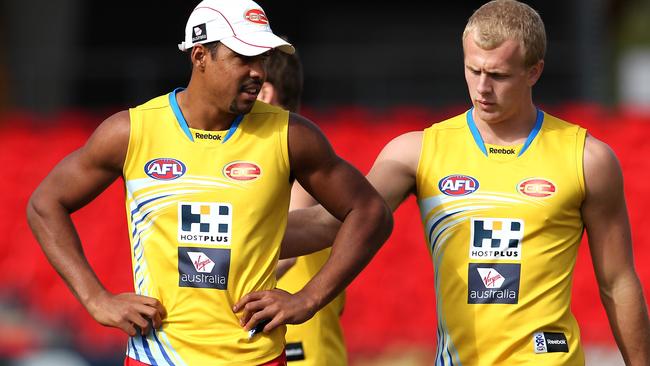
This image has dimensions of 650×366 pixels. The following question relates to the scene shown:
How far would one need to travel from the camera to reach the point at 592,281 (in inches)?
442

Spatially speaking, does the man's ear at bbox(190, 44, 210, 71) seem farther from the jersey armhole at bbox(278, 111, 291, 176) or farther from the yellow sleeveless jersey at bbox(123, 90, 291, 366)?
the jersey armhole at bbox(278, 111, 291, 176)

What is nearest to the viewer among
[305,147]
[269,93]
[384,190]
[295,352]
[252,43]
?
[252,43]

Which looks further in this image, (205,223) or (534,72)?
(534,72)

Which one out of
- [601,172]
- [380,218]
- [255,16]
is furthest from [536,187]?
[255,16]

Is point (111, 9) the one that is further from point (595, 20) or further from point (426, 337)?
point (426, 337)

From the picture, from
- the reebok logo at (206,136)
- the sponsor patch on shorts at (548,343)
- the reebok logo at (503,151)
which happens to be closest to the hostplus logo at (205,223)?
the reebok logo at (206,136)

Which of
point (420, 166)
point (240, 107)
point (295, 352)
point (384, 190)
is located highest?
point (240, 107)

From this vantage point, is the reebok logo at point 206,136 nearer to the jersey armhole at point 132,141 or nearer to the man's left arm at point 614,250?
the jersey armhole at point 132,141

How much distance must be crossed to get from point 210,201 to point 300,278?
134 centimetres

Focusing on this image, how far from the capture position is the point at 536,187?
485 centimetres

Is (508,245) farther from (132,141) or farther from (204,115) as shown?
(132,141)

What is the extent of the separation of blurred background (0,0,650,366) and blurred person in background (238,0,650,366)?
5568mm

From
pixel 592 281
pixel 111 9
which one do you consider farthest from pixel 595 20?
pixel 592 281

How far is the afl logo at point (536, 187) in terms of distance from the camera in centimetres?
484
